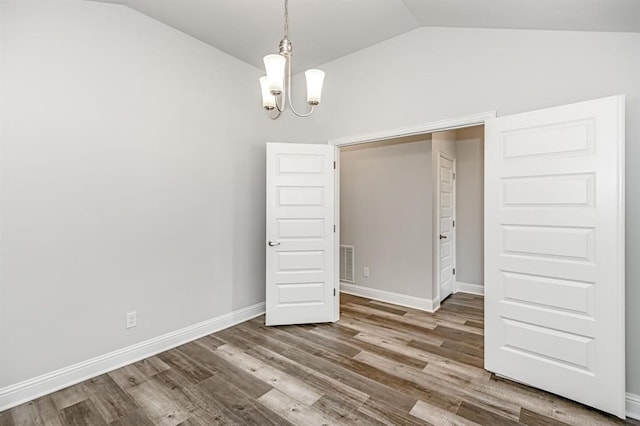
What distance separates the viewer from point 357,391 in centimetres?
217

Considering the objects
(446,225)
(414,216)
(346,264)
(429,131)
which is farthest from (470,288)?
(429,131)

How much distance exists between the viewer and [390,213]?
4.23 metres

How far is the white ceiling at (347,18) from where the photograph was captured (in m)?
1.93

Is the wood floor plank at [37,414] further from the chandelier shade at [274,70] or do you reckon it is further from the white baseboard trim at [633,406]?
the white baseboard trim at [633,406]

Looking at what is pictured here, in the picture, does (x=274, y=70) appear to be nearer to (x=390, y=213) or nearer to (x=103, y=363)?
(x=103, y=363)

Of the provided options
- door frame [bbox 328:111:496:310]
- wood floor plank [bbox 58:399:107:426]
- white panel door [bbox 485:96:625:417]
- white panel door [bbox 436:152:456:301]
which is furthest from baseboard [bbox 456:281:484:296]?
wood floor plank [bbox 58:399:107:426]

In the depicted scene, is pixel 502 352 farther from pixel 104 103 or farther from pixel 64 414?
pixel 104 103

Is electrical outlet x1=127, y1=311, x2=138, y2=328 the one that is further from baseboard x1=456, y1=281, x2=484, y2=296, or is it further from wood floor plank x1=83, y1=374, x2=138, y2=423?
baseboard x1=456, y1=281, x2=484, y2=296

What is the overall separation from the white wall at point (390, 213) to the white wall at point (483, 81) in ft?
3.40

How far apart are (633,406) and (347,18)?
360cm

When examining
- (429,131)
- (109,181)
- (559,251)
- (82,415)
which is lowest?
(82,415)

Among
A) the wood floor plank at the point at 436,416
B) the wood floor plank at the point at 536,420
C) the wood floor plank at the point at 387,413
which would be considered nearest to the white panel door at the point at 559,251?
the wood floor plank at the point at 536,420

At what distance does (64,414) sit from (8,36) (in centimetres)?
255

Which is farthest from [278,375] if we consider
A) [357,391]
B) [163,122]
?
[163,122]
